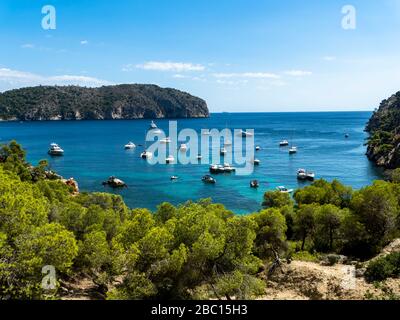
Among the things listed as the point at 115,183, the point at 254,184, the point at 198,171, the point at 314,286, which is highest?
the point at 198,171

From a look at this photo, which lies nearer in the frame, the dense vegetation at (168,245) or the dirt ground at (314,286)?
the dense vegetation at (168,245)

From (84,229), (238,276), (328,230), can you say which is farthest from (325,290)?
(84,229)

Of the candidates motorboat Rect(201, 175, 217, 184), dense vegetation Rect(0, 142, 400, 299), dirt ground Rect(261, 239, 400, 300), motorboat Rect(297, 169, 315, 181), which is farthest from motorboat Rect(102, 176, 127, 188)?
dirt ground Rect(261, 239, 400, 300)

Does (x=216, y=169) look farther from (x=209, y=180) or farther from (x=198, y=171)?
(x=209, y=180)

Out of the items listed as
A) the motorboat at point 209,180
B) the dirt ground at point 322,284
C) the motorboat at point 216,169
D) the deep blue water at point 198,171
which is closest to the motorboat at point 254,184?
the deep blue water at point 198,171

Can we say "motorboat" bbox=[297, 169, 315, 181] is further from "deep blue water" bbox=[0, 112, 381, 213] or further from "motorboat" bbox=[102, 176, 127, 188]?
"motorboat" bbox=[102, 176, 127, 188]

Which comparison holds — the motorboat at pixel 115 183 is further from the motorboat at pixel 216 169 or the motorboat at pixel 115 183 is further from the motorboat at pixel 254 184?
the motorboat at pixel 254 184

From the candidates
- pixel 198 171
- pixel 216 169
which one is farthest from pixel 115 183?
pixel 216 169
